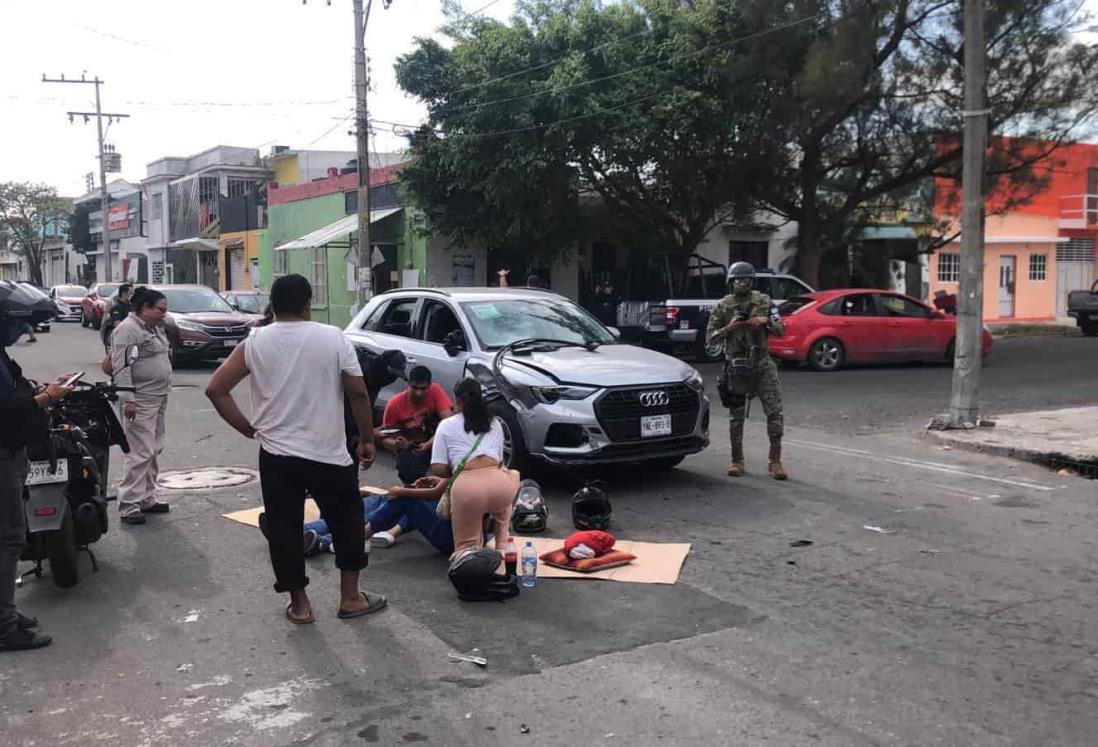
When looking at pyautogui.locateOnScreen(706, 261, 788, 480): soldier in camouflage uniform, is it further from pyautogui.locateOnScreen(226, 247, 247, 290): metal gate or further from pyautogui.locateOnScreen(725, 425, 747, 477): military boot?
pyautogui.locateOnScreen(226, 247, 247, 290): metal gate

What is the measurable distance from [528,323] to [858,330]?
36.9ft

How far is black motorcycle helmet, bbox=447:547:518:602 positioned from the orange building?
33.9 meters

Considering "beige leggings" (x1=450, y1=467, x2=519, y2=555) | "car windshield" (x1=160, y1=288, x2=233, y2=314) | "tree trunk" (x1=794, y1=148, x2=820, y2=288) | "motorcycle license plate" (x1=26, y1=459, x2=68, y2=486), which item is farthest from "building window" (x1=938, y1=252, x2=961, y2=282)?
"motorcycle license plate" (x1=26, y1=459, x2=68, y2=486)

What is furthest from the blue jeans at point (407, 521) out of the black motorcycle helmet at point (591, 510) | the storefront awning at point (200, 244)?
the storefront awning at point (200, 244)

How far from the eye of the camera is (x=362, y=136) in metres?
22.8

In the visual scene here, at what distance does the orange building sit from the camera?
36.8m

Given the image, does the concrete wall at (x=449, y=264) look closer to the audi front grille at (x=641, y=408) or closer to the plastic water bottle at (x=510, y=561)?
the audi front grille at (x=641, y=408)

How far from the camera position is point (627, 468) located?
9.13 m

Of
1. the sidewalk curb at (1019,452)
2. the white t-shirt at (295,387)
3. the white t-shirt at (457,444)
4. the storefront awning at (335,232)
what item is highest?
the storefront awning at (335,232)

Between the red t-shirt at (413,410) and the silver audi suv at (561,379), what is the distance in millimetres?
1024

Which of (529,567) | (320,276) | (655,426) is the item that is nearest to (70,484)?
(529,567)

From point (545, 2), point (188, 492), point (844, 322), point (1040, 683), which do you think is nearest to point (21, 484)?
point (188, 492)

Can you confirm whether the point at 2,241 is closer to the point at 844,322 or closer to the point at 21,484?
the point at 844,322

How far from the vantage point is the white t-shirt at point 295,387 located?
5012 mm
